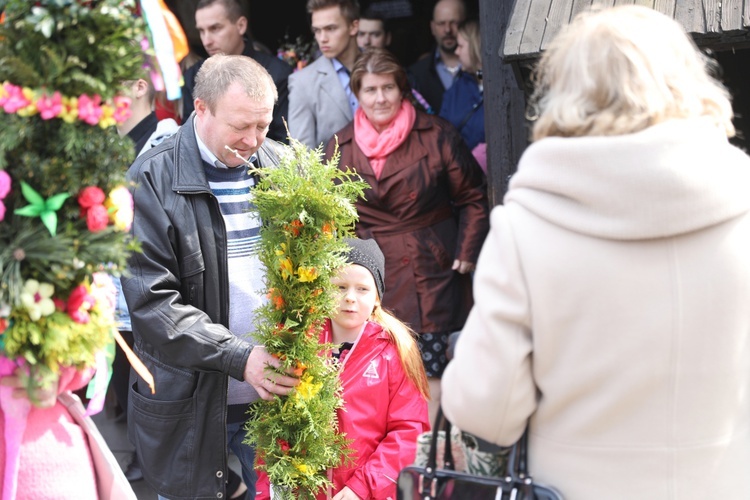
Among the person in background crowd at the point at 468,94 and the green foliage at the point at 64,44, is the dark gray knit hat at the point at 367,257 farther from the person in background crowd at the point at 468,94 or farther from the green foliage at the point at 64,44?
the person in background crowd at the point at 468,94

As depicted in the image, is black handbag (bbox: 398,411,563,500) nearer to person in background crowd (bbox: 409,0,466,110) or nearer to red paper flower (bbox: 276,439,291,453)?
red paper flower (bbox: 276,439,291,453)

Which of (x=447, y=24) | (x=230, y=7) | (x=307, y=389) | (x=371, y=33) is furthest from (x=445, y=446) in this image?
(x=371, y=33)

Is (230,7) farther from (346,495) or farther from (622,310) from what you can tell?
(622,310)

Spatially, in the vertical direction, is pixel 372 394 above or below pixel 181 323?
below

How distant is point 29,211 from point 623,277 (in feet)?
4.46

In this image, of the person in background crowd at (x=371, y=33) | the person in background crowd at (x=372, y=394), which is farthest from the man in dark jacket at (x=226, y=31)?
the person in background crowd at (x=372, y=394)

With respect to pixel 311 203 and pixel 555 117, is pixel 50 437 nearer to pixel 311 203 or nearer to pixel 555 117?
pixel 311 203

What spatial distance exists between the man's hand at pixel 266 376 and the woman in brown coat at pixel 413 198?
1936mm

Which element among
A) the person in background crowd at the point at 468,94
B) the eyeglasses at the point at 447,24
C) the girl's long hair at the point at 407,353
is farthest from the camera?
the eyeglasses at the point at 447,24

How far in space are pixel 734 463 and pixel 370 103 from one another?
10.5 ft

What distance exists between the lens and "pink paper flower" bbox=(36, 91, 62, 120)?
2230 millimetres

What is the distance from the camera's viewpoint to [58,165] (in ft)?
7.48

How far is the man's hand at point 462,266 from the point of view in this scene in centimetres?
507

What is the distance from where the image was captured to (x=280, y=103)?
215 inches
